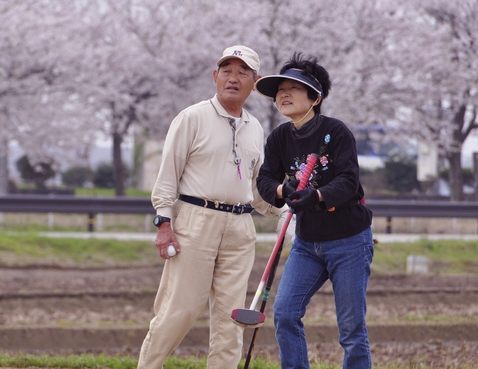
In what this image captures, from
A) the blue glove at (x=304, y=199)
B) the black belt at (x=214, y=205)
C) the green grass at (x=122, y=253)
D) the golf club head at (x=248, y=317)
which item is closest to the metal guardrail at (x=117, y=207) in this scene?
the green grass at (x=122, y=253)

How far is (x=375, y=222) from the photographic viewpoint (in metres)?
17.1

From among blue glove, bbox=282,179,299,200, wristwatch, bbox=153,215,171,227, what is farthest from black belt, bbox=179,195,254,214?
blue glove, bbox=282,179,299,200

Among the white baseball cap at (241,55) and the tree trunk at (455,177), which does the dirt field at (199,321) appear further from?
the tree trunk at (455,177)

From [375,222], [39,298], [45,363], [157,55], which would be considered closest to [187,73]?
[157,55]

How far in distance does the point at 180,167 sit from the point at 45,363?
1.86 meters

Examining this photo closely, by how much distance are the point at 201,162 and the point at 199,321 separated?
11.6 feet

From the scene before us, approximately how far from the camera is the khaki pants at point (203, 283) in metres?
4.38

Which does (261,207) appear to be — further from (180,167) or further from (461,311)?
(461,311)

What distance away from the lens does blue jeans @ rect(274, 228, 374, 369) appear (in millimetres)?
3941

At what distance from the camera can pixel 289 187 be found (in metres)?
4.00

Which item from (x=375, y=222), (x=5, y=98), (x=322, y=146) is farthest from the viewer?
(x=5, y=98)

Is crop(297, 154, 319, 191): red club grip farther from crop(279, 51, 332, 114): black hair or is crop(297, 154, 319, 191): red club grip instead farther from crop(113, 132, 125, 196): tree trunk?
crop(113, 132, 125, 196): tree trunk

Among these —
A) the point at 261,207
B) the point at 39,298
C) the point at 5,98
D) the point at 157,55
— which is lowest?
the point at 39,298

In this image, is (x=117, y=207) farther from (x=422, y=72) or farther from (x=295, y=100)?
(x=295, y=100)
